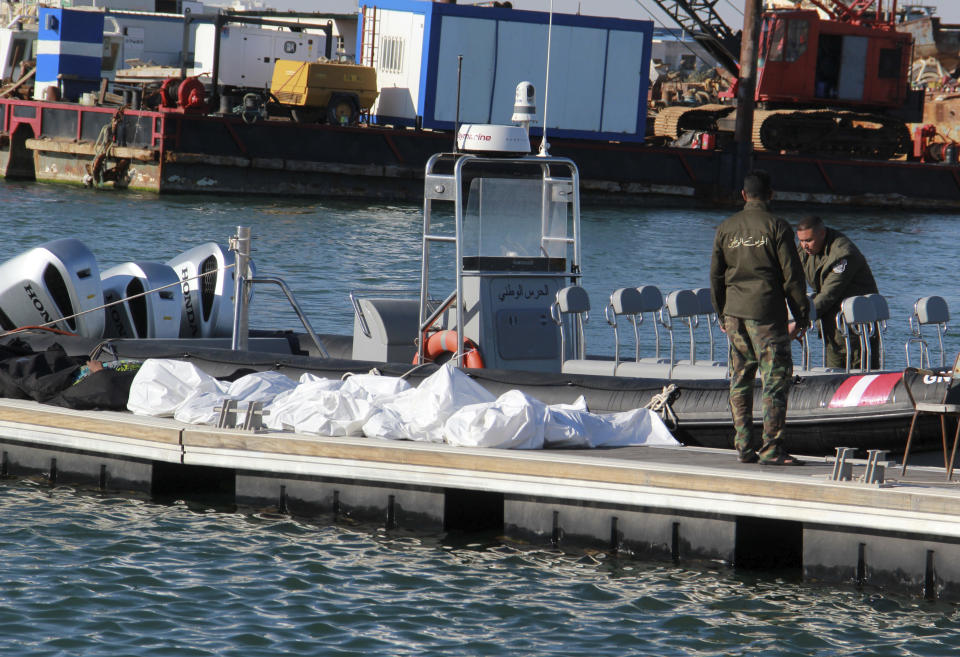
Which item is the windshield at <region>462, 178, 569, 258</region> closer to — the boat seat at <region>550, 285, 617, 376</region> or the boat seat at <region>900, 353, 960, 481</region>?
the boat seat at <region>550, 285, 617, 376</region>

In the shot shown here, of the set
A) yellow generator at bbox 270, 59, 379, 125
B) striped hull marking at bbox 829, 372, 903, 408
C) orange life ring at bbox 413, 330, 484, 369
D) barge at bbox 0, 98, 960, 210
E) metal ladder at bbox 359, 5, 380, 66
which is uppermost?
metal ladder at bbox 359, 5, 380, 66

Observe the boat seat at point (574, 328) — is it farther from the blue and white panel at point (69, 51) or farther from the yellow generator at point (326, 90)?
the blue and white panel at point (69, 51)

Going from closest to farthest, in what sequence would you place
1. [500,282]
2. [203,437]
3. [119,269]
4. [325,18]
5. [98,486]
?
[203,437] < [98,486] < [500,282] < [119,269] < [325,18]

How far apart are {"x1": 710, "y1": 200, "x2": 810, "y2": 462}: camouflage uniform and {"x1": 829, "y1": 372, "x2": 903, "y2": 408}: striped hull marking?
675 millimetres

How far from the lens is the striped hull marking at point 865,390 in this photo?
21.6ft

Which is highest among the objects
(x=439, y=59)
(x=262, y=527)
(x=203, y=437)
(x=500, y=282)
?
(x=439, y=59)

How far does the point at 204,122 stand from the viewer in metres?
27.3

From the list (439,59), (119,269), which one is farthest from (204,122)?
(119,269)

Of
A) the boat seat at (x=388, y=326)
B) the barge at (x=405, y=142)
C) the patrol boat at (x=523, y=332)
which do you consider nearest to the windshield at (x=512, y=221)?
the patrol boat at (x=523, y=332)

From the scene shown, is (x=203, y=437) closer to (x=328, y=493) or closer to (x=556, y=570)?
(x=328, y=493)

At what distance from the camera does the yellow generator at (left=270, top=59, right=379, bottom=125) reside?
2906cm

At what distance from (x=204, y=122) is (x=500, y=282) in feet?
67.5

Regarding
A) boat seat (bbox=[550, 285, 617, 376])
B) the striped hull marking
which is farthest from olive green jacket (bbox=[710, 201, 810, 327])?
boat seat (bbox=[550, 285, 617, 376])

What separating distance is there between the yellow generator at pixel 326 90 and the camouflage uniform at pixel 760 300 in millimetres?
23972
